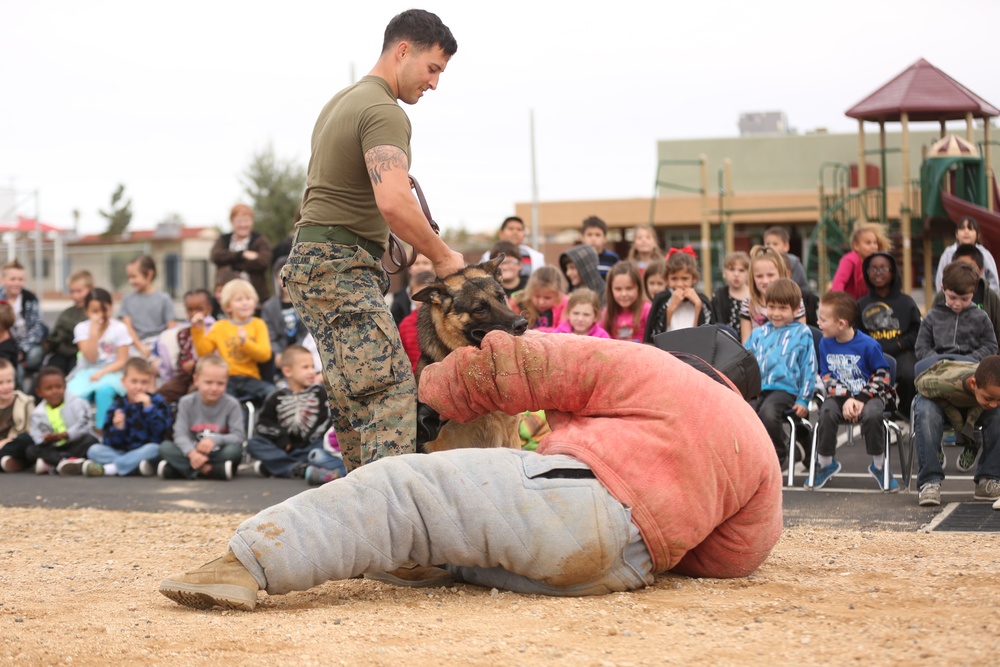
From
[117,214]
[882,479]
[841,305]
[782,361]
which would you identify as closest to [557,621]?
[882,479]

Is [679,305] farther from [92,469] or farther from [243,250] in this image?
[243,250]

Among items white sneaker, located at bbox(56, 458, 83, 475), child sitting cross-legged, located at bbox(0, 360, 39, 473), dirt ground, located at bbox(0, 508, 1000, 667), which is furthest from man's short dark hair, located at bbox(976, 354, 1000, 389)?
child sitting cross-legged, located at bbox(0, 360, 39, 473)

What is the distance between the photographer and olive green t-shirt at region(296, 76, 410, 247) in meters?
4.96

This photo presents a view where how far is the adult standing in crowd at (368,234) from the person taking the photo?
193 inches

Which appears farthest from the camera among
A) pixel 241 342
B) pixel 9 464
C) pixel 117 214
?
pixel 117 214

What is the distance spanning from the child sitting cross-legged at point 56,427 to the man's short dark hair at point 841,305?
6767mm

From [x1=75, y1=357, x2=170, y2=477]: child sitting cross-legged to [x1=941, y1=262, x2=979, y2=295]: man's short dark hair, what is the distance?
6.78m

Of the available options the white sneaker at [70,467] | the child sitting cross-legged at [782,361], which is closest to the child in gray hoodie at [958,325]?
the child sitting cross-legged at [782,361]

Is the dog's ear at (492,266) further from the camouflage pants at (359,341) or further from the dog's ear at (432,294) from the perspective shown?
the camouflage pants at (359,341)

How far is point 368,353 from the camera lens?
4.94 metres

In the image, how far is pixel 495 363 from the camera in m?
4.31

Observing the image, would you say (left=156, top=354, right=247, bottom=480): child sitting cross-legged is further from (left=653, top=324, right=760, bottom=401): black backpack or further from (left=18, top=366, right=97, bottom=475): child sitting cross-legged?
(left=653, top=324, right=760, bottom=401): black backpack

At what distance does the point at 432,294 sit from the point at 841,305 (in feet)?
12.6

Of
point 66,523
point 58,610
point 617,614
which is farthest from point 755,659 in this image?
point 66,523
